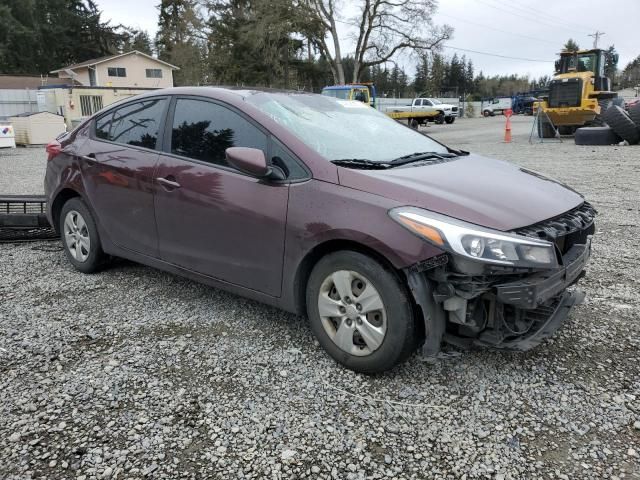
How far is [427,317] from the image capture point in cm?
256

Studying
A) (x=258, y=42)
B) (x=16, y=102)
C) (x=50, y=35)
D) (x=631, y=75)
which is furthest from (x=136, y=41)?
(x=631, y=75)

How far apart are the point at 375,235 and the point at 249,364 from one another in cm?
111

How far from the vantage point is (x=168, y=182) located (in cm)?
357

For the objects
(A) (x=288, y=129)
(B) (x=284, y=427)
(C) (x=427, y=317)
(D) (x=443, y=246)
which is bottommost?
(B) (x=284, y=427)

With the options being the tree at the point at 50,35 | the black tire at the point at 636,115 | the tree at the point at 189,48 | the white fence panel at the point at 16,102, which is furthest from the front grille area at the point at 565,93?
the tree at the point at 50,35

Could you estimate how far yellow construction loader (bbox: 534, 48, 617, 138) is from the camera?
1872 cm

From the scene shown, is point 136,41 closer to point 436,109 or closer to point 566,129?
point 436,109

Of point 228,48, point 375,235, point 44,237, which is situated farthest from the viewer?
point 228,48

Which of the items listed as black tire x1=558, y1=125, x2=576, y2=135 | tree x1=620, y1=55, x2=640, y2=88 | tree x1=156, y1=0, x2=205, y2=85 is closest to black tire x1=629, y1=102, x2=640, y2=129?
black tire x1=558, y1=125, x2=576, y2=135

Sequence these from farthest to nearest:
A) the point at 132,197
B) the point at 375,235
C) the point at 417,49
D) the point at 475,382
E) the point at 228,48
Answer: the point at 228,48 → the point at 417,49 → the point at 132,197 → the point at 475,382 → the point at 375,235

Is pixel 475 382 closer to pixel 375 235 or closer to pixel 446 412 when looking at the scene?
pixel 446 412

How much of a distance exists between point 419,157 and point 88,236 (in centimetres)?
289

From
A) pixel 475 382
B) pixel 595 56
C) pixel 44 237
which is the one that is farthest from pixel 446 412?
pixel 595 56

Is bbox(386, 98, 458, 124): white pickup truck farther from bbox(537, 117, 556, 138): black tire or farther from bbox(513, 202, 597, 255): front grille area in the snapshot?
bbox(513, 202, 597, 255): front grille area
